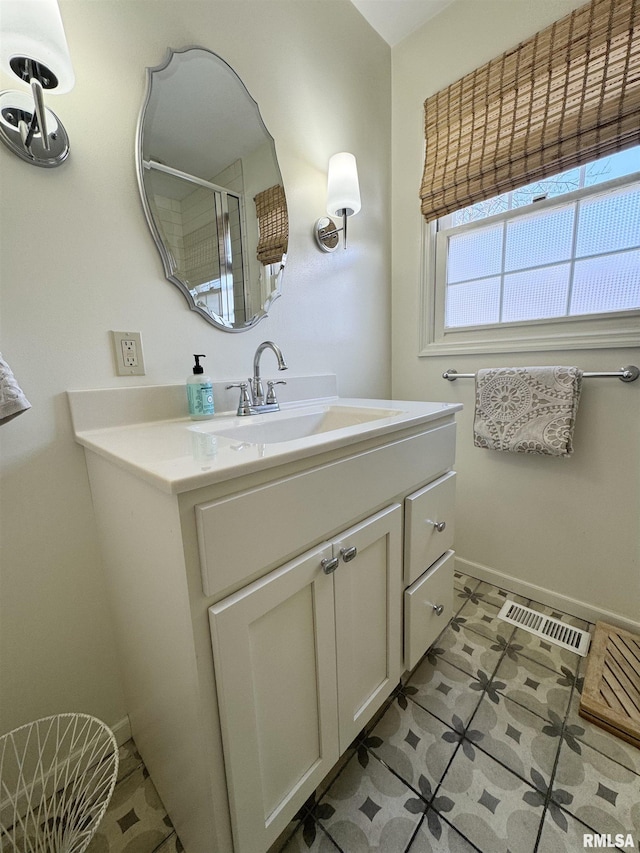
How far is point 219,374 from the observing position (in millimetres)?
1104

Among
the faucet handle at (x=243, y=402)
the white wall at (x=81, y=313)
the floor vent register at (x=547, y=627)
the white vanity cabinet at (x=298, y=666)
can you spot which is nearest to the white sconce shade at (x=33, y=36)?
the white wall at (x=81, y=313)

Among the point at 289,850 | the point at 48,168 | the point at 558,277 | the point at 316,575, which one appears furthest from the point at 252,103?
the point at 289,850

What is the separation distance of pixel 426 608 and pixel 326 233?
1.40 meters

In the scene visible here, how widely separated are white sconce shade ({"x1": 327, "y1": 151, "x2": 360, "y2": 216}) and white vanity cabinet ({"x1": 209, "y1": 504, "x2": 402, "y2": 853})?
1097mm

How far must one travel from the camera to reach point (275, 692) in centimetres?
64

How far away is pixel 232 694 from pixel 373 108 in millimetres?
2127

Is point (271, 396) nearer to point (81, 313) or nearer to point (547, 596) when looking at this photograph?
point (81, 313)

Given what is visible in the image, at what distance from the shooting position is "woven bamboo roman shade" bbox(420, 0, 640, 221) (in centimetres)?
103

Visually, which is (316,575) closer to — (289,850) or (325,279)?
(289,850)

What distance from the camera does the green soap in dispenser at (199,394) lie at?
0.97 meters

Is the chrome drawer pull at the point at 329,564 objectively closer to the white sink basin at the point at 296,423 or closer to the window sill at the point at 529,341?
the white sink basin at the point at 296,423

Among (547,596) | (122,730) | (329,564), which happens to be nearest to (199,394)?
(329,564)

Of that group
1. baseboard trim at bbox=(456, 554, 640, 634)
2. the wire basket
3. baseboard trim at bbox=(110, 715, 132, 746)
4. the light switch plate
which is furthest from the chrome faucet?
baseboard trim at bbox=(456, 554, 640, 634)

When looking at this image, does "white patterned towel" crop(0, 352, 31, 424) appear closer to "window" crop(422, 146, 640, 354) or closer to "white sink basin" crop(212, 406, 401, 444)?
"white sink basin" crop(212, 406, 401, 444)
